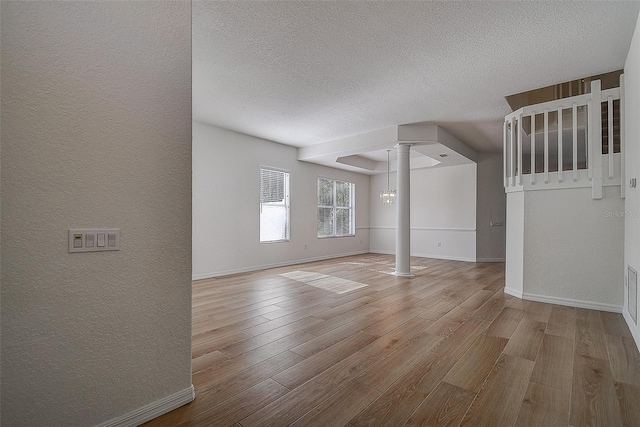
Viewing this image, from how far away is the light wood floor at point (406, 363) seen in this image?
1621mm

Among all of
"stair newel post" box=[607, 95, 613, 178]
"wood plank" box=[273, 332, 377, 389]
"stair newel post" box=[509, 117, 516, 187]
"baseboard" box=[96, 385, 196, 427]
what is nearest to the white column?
"stair newel post" box=[509, 117, 516, 187]

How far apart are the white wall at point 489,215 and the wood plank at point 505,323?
4472mm

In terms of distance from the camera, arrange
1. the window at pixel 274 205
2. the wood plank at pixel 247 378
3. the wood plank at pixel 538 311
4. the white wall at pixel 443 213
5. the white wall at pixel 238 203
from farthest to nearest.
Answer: the white wall at pixel 443 213 → the window at pixel 274 205 → the white wall at pixel 238 203 → the wood plank at pixel 538 311 → the wood plank at pixel 247 378

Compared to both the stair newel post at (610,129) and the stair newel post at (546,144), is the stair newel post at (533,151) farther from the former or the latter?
the stair newel post at (610,129)

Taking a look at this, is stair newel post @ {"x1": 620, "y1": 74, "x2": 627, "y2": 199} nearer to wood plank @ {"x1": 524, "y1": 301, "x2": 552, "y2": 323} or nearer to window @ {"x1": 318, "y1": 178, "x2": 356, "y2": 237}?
wood plank @ {"x1": 524, "y1": 301, "x2": 552, "y2": 323}

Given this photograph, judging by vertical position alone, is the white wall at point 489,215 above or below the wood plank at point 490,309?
above

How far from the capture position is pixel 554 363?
2197 mm

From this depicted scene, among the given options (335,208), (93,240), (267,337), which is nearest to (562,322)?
(267,337)

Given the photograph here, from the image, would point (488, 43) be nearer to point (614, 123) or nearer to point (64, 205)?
point (614, 123)

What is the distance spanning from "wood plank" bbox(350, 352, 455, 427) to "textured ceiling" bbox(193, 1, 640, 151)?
2707 millimetres

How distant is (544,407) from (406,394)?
0.75 metres

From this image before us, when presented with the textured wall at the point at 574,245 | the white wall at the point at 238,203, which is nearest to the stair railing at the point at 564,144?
the textured wall at the point at 574,245

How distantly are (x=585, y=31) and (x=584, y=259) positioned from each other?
2500 mm

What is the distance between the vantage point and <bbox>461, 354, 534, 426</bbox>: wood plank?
1.57 m
